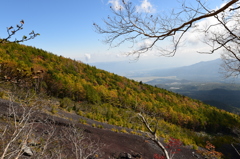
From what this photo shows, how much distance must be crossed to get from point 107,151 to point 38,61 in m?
12.8

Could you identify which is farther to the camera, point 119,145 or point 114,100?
point 114,100

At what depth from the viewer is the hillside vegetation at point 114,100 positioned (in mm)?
12369

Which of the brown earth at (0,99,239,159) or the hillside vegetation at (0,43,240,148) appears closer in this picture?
the brown earth at (0,99,239,159)

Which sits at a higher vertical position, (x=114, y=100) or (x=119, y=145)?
(x=114, y=100)

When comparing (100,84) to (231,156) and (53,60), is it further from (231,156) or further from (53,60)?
(231,156)

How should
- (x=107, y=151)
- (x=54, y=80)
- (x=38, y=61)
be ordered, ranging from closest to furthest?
(x=107, y=151) < (x=54, y=80) < (x=38, y=61)

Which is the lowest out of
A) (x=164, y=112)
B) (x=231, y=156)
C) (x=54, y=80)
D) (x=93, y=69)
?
(x=231, y=156)

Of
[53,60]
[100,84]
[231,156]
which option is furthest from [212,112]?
[53,60]

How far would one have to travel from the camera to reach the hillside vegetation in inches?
487

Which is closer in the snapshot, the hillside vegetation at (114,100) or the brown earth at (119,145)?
the brown earth at (119,145)

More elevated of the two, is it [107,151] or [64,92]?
[64,92]

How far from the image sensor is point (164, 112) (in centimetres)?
1692

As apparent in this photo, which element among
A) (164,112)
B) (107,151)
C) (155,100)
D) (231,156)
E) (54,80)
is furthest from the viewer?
(155,100)

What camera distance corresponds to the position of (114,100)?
1627 cm
